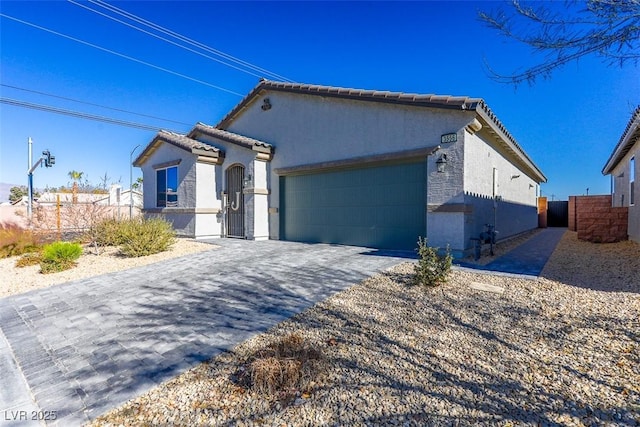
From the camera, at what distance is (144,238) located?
26.7 feet

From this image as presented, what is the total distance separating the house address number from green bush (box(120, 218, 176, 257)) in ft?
27.5

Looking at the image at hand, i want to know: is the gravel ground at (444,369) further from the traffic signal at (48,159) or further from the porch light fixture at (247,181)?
the traffic signal at (48,159)

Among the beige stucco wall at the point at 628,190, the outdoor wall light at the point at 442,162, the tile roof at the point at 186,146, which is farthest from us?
the tile roof at the point at 186,146

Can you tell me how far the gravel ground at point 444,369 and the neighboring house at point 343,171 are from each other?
3.79 m

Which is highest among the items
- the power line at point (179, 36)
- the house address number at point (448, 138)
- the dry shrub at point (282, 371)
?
the power line at point (179, 36)

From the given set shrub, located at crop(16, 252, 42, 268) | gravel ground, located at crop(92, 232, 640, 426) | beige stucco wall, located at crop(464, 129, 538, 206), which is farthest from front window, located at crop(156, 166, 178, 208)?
beige stucco wall, located at crop(464, 129, 538, 206)

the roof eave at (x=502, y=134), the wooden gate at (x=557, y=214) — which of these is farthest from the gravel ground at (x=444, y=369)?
the wooden gate at (x=557, y=214)

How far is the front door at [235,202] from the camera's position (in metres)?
11.8

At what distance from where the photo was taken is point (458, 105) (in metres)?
6.96

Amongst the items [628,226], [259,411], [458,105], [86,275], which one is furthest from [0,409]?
[628,226]

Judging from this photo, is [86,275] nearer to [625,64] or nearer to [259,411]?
[259,411]

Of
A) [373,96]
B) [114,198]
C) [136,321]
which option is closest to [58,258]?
[136,321]

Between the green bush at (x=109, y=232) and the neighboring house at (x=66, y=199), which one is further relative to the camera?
the neighboring house at (x=66, y=199)

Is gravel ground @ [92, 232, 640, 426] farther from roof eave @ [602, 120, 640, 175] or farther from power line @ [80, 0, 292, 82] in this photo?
power line @ [80, 0, 292, 82]
